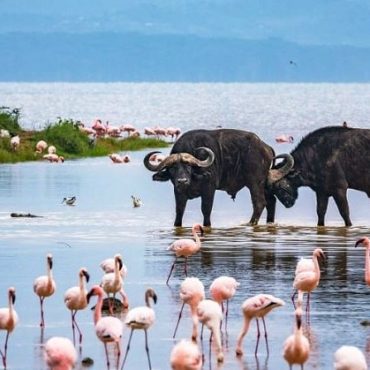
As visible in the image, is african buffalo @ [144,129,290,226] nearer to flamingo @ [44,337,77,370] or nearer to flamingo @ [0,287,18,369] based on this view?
flamingo @ [0,287,18,369]

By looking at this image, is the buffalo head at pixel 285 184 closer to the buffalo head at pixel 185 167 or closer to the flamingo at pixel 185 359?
the buffalo head at pixel 185 167

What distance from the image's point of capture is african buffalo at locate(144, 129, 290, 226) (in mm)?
27375

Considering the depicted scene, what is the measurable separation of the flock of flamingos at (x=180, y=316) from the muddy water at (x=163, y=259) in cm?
18

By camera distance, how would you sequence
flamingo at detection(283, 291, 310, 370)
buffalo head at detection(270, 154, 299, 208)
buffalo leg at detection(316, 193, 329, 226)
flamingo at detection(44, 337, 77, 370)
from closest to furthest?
1. flamingo at detection(44, 337, 77, 370)
2. flamingo at detection(283, 291, 310, 370)
3. buffalo leg at detection(316, 193, 329, 226)
4. buffalo head at detection(270, 154, 299, 208)

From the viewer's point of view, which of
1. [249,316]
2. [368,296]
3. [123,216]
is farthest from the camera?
[123,216]

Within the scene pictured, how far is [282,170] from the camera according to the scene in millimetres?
28250

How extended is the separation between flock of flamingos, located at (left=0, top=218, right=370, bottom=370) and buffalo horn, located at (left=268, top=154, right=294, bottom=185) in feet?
29.1

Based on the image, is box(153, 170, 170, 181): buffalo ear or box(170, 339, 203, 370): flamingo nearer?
box(170, 339, 203, 370): flamingo

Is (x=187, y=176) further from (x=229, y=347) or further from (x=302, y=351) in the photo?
(x=302, y=351)

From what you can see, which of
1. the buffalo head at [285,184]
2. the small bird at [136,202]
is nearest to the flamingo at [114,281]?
the buffalo head at [285,184]

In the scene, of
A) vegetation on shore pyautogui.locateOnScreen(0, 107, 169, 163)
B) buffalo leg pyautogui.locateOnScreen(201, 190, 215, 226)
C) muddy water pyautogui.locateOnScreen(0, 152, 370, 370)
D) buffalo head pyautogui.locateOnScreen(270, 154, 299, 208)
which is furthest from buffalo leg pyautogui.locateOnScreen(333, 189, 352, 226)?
vegetation on shore pyautogui.locateOnScreen(0, 107, 169, 163)

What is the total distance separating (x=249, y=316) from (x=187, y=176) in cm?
1100

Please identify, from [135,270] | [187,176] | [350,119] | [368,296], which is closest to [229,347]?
[368,296]

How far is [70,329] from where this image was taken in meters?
17.6
